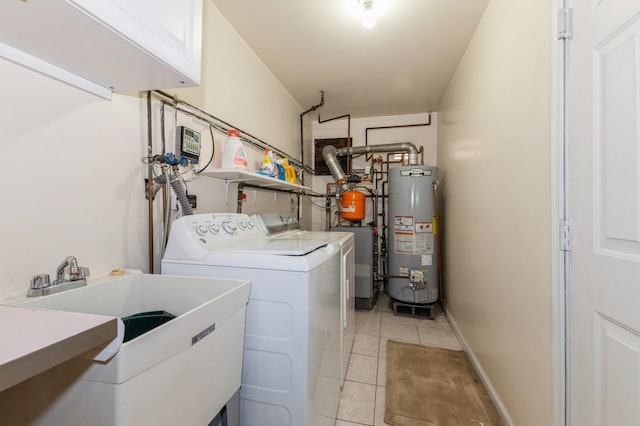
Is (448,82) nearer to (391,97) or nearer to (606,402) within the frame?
(391,97)

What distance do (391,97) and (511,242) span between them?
7.93 ft

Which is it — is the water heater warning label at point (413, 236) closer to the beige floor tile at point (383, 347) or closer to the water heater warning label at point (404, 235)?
the water heater warning label at point (404, 235)

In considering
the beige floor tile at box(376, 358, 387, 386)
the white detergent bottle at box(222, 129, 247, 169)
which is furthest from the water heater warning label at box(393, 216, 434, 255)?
the white detergent bottle at box(222, 129, 247, 169)

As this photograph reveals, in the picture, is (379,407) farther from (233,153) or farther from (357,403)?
(233,153)

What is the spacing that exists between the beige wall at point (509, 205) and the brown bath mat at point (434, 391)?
0.49ft

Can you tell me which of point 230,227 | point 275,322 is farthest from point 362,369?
point 230,227

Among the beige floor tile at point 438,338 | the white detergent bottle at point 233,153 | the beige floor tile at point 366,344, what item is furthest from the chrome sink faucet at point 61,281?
the beige floor tile at point 438,338

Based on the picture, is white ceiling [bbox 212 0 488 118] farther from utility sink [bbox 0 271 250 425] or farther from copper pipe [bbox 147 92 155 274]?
utility sink [bbox 0 271 250 425]

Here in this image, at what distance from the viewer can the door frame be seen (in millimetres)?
1018

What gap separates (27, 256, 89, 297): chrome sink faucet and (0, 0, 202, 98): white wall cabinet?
0.66 m

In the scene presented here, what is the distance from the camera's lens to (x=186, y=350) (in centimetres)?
68

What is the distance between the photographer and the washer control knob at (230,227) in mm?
1436

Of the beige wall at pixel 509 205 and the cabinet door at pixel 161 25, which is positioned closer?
the cabinet door at pixel 161 25

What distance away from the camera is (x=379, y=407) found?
5.35 feet
